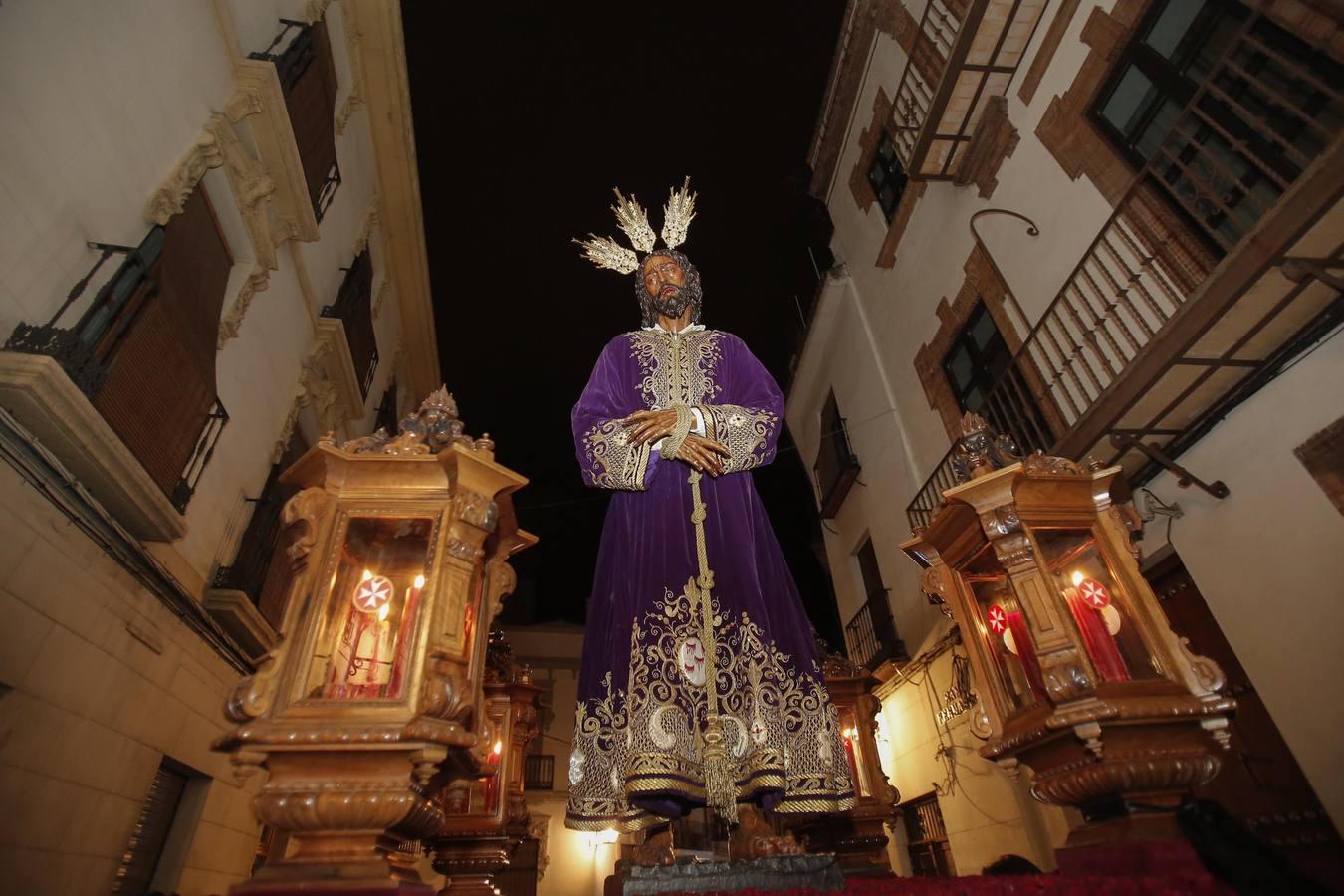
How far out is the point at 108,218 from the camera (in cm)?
471

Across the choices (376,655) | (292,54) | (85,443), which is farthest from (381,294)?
(376,655)

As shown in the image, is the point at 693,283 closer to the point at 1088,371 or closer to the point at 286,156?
the point at 1088,371

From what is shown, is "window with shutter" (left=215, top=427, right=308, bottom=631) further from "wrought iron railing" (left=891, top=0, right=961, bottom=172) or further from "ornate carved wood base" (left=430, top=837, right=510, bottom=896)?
"wrought iron railing" (left=891, top=0, right=961, bottom=172)

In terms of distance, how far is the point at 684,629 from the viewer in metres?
2.76

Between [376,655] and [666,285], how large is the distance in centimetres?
232

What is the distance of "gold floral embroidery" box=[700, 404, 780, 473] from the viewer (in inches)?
123

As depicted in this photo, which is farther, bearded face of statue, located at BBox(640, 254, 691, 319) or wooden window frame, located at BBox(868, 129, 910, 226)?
wooden window frame, located at BBox(868, 129, 910, 226)

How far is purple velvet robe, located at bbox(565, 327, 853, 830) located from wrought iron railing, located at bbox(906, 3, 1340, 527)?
2.67 m

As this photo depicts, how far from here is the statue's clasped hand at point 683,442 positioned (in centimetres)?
305

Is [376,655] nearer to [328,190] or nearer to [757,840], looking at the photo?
[757,840]

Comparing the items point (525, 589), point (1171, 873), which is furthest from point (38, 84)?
point (525, 589)

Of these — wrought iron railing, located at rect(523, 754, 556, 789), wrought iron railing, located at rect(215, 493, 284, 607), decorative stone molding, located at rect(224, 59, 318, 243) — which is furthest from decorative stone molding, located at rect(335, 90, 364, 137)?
wrought iron railing, located at rect(523, 754, 556, 789)

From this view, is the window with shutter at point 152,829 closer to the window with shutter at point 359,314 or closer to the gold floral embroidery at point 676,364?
the window with shutter at point 359,314

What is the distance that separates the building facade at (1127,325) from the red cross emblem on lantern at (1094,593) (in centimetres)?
191
